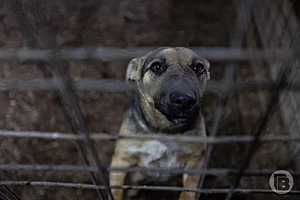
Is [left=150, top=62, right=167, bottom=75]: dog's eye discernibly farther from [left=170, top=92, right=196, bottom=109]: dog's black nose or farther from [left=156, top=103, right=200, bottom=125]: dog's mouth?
[left=170, top=92, right=196, bottom=109]: dog's black nose

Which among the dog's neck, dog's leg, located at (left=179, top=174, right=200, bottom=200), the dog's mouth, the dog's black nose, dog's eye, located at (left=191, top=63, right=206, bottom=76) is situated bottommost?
dog's leg, located at (left=179, top=174, right=200, bottom=200)

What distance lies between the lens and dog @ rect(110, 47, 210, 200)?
90.9 inches

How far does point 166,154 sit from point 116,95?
2.63 feet

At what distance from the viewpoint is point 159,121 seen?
247 cm

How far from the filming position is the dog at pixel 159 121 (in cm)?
231

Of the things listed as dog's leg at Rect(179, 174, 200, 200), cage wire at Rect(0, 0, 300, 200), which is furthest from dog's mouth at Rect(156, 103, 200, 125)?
dog's leg at Rect(179, 174, 200, 200)

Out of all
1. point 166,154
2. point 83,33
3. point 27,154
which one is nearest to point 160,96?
point 166,154

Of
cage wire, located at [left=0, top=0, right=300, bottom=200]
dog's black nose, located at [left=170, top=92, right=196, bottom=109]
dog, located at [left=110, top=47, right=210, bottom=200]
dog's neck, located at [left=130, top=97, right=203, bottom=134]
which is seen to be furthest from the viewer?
dog's neck, located at [left=130, top=97, right=203, bottom=134]

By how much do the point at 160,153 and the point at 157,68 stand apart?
0.46 m

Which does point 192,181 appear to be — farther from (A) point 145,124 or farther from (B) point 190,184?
(A) point 145,124

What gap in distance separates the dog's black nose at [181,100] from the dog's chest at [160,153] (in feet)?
1.51

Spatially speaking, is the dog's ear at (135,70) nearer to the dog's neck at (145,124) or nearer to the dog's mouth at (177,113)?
the dog's neck at (145,124)

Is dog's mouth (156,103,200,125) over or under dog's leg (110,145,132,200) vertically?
over

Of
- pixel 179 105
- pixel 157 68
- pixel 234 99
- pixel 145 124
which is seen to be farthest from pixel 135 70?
pixel 234 99
